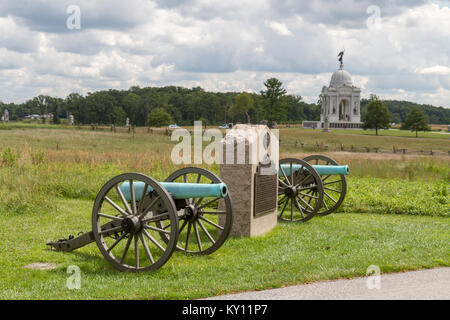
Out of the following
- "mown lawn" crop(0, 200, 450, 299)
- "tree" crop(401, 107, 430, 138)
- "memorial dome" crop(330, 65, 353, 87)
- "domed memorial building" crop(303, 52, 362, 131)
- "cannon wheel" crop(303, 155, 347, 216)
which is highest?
"memorial dome" crop(330, 65, 353, 87)

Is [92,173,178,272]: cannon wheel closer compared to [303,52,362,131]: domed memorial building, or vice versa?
[92,173,178,272]: cannon wheel

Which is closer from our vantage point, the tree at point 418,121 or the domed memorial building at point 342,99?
the tree at point 418,121

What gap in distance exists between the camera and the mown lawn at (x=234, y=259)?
611 cm

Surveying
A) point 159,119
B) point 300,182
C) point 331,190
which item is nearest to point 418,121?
point 159,119

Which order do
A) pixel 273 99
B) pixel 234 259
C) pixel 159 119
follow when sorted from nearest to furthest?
pixel 234 259 → pixel 273 99 → pixel 159 119

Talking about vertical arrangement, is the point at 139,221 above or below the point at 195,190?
below

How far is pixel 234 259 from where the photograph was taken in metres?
7.69

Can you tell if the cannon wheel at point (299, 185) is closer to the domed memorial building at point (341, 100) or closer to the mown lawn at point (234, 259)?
the mown lawn at point (234, 259)

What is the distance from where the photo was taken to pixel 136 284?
6.28m

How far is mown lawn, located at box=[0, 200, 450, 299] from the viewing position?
6.11 m

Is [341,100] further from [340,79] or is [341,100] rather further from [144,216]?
[144,216]

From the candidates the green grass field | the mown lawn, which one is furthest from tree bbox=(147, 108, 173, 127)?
the mown lawn

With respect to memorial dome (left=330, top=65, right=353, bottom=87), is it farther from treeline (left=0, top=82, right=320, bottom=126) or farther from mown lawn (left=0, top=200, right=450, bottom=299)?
mown lawn (left=0, top=200, right=450, bottom=299)

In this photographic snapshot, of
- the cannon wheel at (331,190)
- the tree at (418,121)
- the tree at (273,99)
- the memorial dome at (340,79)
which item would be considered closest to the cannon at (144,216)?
the cannon wheel at (331,190)
